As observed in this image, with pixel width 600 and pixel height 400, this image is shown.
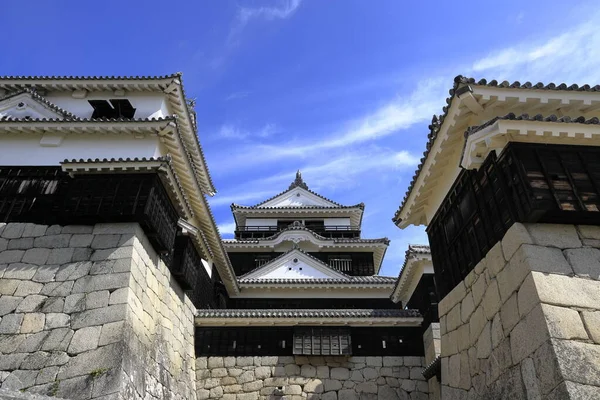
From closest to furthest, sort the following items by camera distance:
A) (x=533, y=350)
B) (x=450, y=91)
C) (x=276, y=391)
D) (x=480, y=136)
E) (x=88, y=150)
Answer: (x=533, y=350)
(x=480, y=136)
(x=450, y=91)
(x=88, y=150)
(x=276, y=391)

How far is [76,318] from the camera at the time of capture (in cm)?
824

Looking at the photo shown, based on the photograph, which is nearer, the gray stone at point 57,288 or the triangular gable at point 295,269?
the gray stone at point 57,288

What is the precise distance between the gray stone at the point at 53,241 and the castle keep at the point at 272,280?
1.8 inches

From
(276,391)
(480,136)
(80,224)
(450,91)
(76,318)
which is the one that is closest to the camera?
(480,136)

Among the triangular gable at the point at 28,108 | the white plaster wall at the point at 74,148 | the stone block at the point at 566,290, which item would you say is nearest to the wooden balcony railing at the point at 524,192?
the stone block at the point at 566,290

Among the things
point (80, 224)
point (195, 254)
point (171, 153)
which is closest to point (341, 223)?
point (195, 254)

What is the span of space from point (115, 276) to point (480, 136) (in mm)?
7288

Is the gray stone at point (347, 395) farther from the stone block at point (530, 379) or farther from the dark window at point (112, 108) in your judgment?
the dark window at point (112, 108)

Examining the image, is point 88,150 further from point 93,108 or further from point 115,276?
point 115,276

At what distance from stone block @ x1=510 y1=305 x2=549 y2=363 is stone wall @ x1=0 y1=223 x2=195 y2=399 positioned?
6.23m

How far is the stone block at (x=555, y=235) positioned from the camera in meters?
5.95

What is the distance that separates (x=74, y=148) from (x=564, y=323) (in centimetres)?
1139

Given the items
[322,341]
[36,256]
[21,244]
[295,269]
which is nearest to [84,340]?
[36,256]

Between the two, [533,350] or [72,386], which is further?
[72,386]
